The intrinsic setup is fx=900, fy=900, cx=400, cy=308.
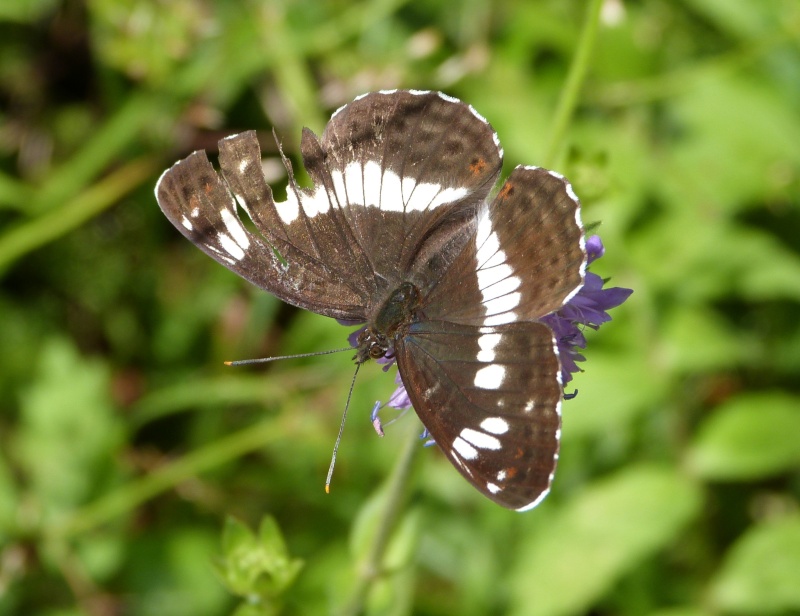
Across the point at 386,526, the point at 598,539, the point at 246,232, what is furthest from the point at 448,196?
the point at 598,539

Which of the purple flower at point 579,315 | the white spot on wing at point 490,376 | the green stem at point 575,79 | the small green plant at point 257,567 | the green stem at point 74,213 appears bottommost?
the small green plant at point 257,567

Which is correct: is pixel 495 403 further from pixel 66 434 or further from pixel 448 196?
pixel 66 434

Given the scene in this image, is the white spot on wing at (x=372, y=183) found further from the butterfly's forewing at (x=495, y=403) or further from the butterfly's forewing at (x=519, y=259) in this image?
the butterfly's forewing at (x=495, y=403)

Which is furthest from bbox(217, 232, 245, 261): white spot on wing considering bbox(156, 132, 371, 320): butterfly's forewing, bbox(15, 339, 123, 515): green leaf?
bbox(15, 339, 123, 515): green leaf

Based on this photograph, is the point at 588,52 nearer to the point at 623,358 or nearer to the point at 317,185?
the point at 317,185

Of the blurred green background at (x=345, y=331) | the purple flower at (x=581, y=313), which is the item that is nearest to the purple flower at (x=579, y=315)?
the purple flower at (x=581, y=313)

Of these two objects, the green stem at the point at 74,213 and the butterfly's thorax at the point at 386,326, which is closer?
the butterfly's thorax at the point at 386,326
